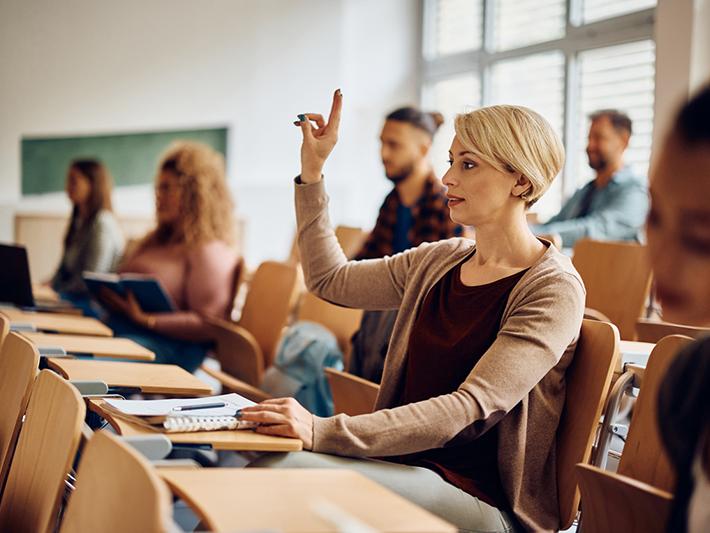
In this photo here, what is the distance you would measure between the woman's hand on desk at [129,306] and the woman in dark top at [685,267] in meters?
3.21

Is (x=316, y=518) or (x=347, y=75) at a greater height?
(x=347, y=75)

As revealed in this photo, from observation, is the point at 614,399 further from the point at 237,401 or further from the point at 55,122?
the point at 55,122

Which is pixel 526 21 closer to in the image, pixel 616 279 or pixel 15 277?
pixel 616 279

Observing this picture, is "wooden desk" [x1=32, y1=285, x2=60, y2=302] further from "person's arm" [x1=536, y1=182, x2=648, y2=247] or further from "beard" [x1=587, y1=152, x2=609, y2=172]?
"beard" [x1=587, y1=152, x2=609, y2=172]

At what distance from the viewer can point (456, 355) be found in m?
2.05

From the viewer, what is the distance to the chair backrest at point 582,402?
1936 mm

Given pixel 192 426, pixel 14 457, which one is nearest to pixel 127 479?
pixel 192 426

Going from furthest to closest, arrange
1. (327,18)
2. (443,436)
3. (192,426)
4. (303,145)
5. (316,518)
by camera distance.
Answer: (327,18) < (303,145) < (443,436) < (192,426) < (316,518)

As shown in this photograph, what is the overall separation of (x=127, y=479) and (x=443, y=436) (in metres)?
0.80

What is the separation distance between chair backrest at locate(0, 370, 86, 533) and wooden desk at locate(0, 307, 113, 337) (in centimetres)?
157

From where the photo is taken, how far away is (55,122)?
747 centimetres

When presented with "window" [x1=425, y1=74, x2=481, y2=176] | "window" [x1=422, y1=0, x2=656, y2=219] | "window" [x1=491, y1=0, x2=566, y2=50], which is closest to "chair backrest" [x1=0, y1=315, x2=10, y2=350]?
"window" [x1=422, y1=0, x2=656, y2=219]

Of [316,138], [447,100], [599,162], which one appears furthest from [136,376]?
[447,100]

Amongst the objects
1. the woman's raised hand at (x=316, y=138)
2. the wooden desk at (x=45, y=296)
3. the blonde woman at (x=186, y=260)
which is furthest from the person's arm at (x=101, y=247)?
the woman's raised hand at (x=316, y=138)
